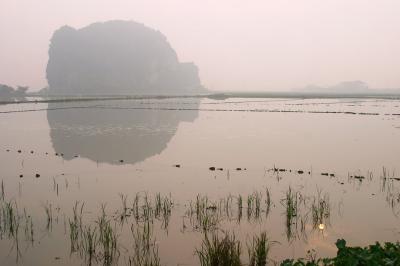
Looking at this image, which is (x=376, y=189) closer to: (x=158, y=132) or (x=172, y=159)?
(x=172, y=159)

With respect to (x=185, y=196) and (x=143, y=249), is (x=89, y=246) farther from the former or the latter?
(x=185, y=196)

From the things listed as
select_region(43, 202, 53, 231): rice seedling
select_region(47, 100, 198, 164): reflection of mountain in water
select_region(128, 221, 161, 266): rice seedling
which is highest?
select_region(47, 100, 198, 164): reflection of mountain in water

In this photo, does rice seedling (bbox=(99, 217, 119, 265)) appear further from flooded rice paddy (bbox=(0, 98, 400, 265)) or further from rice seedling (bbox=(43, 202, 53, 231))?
rice seedling (bbox=(43, 202, 53, 231))

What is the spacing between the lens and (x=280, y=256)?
9688mm

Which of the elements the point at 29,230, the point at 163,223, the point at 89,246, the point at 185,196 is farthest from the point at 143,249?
the point at 185,196

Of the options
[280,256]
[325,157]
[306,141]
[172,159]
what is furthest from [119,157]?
[280,256]

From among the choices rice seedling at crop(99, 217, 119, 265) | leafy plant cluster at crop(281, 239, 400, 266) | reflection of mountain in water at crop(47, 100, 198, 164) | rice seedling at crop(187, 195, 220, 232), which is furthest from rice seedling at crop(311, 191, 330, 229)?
reflection of mountain in water at crop(47, 100, 198, 164)

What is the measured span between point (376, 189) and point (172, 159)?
10.8 metres

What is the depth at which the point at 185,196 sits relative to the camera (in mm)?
14867

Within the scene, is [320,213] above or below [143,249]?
above

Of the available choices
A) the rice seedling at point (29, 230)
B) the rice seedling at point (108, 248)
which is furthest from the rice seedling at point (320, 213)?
the rice seedling at point (29, 230)

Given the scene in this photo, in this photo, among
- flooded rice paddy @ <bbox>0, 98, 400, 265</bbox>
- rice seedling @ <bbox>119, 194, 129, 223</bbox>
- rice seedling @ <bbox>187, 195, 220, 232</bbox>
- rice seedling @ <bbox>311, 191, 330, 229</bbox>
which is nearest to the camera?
flooded rice paddy @ <bbox>0, 98, 400, 265</bbox>

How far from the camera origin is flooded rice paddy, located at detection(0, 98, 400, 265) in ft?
34.0

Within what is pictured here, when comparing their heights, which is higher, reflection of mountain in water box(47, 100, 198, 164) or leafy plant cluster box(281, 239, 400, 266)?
leafy plant cluster box(281, 239, 400, 266)
